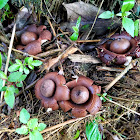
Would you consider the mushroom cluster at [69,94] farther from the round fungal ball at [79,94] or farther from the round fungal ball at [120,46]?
the round fungal ball at [120,46]

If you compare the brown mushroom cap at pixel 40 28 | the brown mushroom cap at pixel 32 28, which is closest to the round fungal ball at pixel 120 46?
the brown mushroom cap at pixel 40 28

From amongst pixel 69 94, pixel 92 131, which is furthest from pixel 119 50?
pixel 92 131

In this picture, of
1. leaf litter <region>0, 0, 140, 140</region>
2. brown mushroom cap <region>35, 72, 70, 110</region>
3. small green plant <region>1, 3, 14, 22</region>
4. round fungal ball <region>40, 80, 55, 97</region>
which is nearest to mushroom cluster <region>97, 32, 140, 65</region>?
leaf litter <region>0, 0, 140, 140</region>

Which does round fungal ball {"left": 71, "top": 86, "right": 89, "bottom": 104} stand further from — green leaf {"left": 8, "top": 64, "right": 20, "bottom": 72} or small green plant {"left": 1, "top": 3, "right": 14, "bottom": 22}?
small green plant {"left": 1, "top": 3, "right": 14, "bottom": 22}

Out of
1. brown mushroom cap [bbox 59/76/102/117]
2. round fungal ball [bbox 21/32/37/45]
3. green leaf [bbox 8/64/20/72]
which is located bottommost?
brown mushroom cap [bbox 59/76/102/117]

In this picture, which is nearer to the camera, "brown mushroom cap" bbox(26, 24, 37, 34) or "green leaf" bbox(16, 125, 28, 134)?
"green leaf" bbox(16, 125, 28, 134)

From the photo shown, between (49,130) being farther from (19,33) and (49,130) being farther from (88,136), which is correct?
(19,33)

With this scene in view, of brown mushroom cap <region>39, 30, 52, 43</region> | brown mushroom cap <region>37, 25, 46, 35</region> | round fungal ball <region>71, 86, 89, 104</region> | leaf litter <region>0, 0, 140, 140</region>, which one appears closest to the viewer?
round fungal ball <region>71, 86, 89, 104</region>
